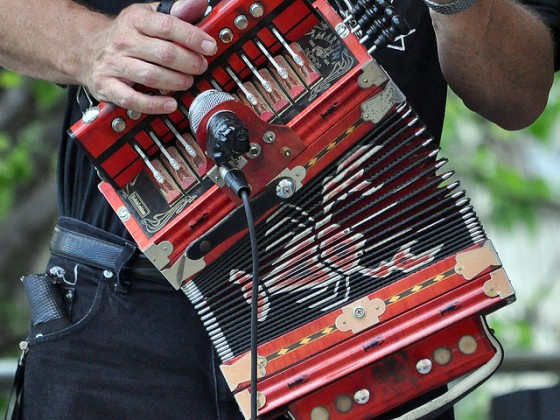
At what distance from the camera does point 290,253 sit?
1922 mm

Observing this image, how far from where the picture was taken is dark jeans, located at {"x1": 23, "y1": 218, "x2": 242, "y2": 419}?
2012 mm

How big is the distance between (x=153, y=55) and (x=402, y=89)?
53 centimetres

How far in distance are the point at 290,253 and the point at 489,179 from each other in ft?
13.2

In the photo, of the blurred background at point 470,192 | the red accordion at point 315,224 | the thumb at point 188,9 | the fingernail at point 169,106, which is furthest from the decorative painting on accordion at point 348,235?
the blurred background at point 470,192

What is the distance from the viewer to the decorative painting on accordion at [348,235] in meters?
1.91

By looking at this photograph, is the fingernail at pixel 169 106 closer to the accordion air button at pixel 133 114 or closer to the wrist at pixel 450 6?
the accordion air button at pixel 133 114

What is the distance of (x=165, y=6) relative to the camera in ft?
6.14

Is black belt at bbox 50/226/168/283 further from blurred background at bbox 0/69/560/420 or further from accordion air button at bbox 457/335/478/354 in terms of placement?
blurred background at bbox 0/69/560/420

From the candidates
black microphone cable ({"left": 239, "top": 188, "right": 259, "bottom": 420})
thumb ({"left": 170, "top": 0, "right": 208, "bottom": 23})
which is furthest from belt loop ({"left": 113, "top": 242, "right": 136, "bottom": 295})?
thumb ({"left": 170, "top": 0, "right": 208, "bottom": 23})

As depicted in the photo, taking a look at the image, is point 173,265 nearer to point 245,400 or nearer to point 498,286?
point 245,400

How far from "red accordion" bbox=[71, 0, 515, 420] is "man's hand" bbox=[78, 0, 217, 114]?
4cm

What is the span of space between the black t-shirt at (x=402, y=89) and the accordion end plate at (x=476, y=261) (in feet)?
1.15

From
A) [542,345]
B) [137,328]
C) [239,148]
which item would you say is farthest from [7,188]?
[542,345]

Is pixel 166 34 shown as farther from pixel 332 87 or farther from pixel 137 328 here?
pixel 137 328
